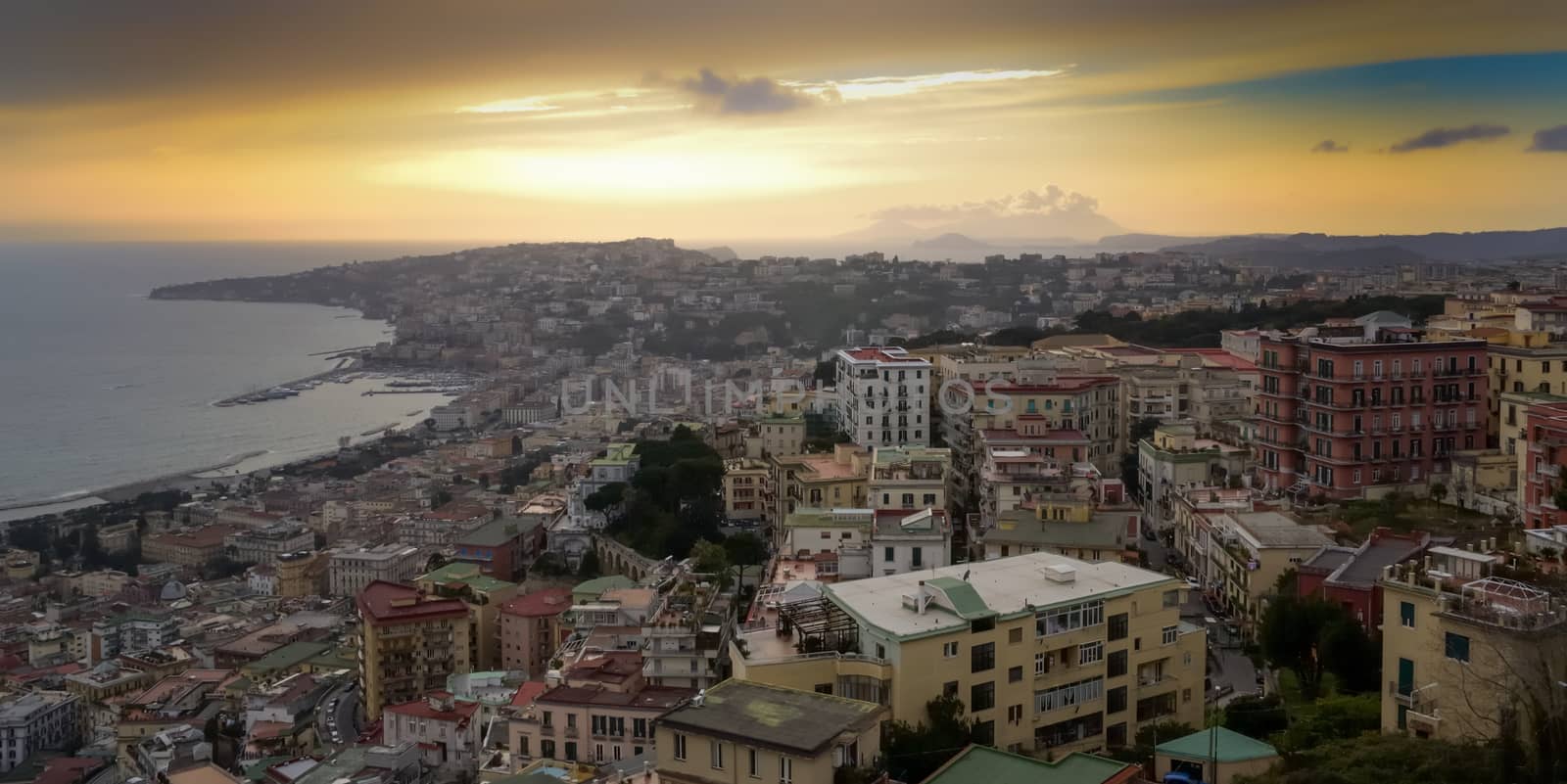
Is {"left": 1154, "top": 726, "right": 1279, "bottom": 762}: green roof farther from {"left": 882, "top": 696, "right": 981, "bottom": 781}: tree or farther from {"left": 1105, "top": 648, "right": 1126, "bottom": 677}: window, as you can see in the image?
{"left": 1105, "top": 648, "right": 1126, "bottom": 677}: window

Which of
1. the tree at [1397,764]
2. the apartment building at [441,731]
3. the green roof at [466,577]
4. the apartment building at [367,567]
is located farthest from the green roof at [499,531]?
the tree at [1397,764]

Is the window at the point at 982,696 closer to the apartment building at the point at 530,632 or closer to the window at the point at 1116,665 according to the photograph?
the window at the point at 1116,665

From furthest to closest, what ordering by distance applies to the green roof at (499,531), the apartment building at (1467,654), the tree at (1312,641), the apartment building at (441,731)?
the green roof at (499,531)
the apartment building at (441,731)
the tree at (1312,641)
the apartment building at (1467,654)

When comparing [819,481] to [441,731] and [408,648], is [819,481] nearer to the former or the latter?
[441,731]

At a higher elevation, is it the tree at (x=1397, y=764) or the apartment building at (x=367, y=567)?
the tree at (x=1397, y=764)

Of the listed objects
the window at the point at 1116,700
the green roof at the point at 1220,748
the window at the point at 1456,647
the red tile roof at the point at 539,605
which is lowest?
the red tile roof at the point at 539,605

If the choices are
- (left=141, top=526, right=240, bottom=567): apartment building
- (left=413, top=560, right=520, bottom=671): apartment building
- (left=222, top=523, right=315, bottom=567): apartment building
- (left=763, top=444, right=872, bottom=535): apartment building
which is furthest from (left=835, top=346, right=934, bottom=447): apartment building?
(left=141, top=526, right=240, bottom=567): apartment building
